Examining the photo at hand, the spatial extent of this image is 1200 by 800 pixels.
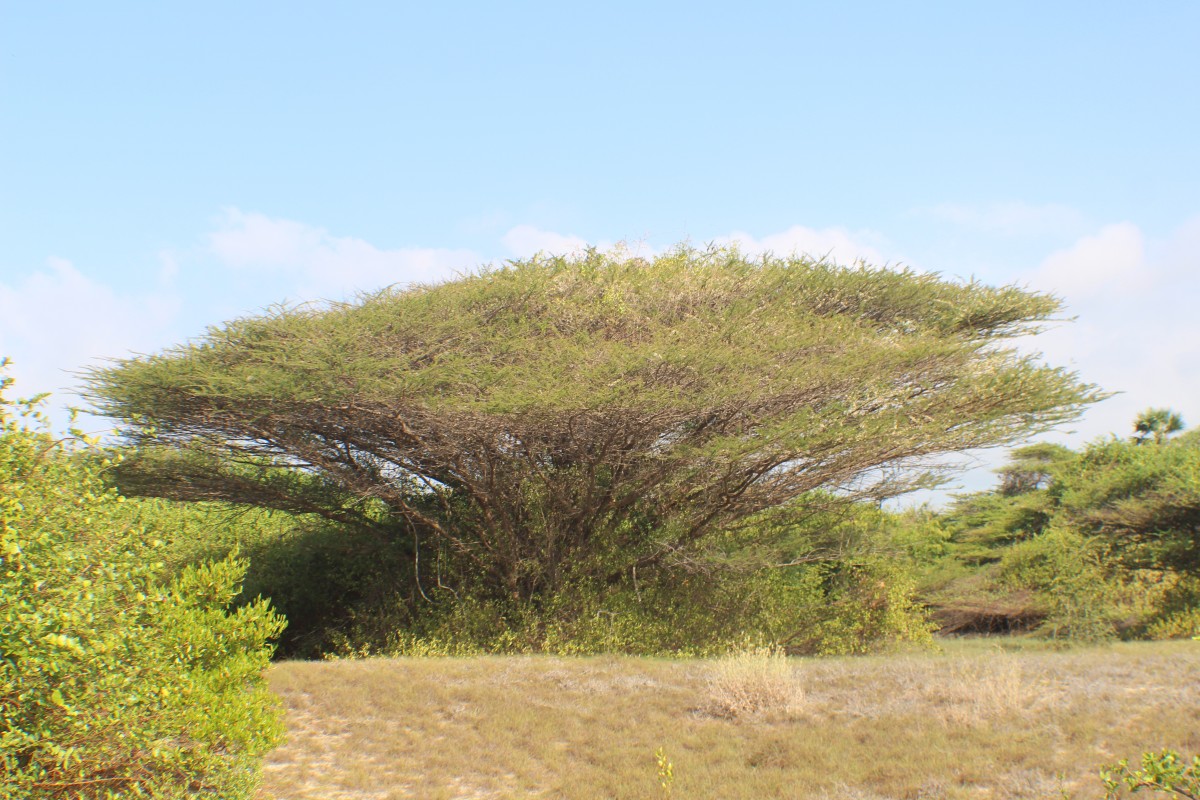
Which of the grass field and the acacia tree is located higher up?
the acacia tree

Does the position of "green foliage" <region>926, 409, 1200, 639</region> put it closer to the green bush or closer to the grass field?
the grass field

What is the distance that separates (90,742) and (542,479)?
1007 centimetres

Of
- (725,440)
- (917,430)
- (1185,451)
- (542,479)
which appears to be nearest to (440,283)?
(542,479)

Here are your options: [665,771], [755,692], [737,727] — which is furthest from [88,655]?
[755,692]

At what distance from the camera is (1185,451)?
66.0 feet

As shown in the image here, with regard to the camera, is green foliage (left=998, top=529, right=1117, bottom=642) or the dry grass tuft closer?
the dry grass tuft

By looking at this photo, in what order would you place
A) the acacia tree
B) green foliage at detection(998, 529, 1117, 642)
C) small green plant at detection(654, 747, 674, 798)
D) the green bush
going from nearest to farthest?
the green bush < small green plant at detection(654, 747, 674, 798) < the acacia tree < green foliage at detection(998, 529, 1117, 642)

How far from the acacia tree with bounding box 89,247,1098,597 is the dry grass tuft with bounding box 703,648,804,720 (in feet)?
11.8

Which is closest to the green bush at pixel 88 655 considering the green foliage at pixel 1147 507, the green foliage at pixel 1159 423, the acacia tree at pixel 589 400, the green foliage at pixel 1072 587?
the acacia tree at pixel 589 400

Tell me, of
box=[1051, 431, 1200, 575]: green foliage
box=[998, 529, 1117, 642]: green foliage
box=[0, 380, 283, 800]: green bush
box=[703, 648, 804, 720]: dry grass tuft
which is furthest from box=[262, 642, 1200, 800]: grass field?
box=[1051, 431, 1200, 575]: green foliage

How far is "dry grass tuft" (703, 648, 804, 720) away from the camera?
946cm

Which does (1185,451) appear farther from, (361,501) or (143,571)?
(143,571)

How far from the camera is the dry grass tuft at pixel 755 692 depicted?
9.46 metres

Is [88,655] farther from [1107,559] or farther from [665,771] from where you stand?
[1107,559]
